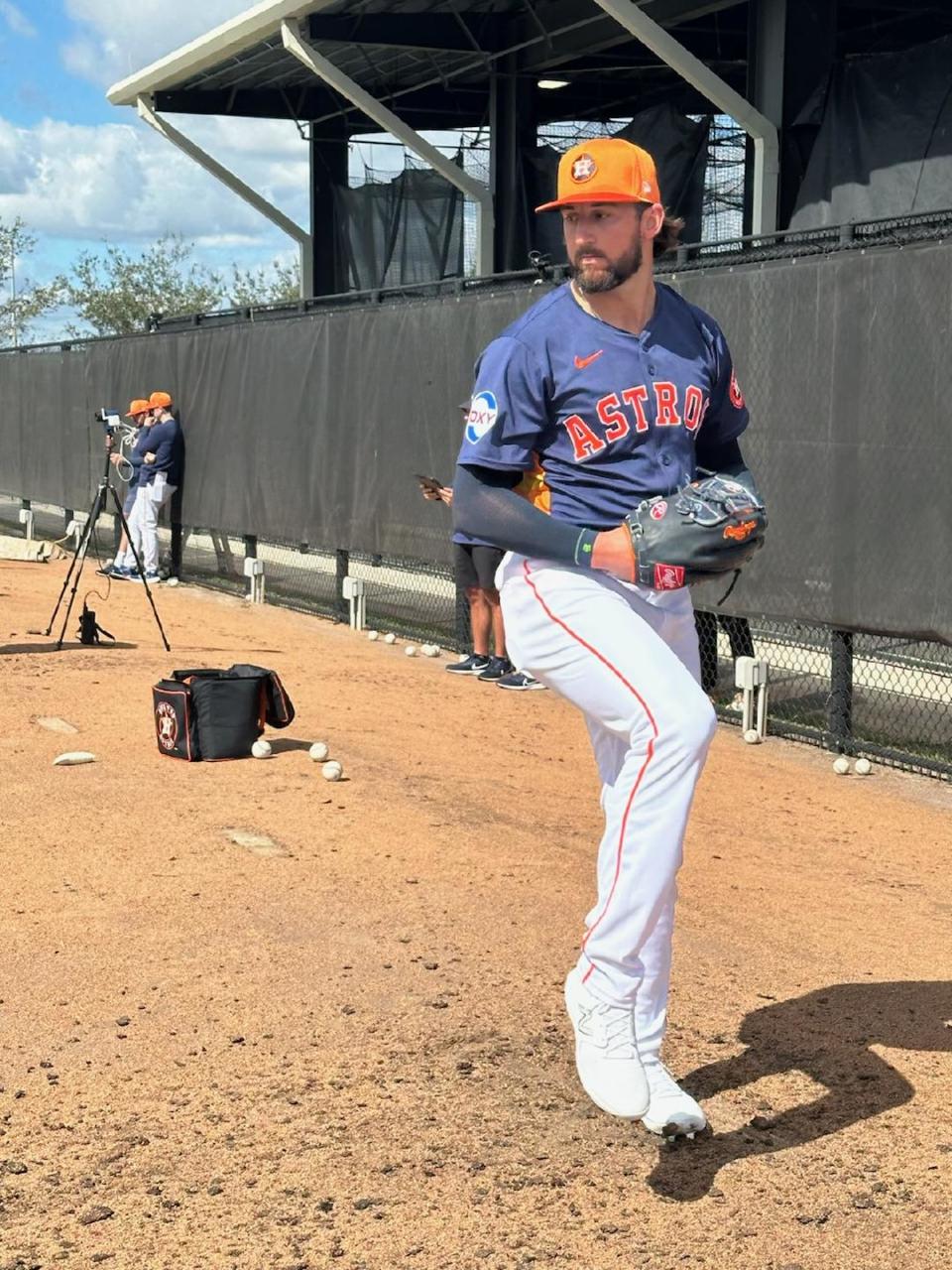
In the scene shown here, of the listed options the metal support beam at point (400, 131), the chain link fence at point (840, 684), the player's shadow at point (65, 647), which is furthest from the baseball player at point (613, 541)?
the metal support beam at point (400, 131)

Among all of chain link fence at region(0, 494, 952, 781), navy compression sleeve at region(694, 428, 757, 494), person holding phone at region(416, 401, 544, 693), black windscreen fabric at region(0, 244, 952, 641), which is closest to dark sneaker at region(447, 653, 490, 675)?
person holding phone at region(416, 401, 544, 693)

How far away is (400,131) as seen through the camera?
744 inches

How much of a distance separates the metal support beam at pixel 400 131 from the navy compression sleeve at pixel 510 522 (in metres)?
15.9

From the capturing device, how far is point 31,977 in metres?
4.74

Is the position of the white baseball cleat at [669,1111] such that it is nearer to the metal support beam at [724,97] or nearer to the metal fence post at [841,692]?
the metal fence post at [841,692]

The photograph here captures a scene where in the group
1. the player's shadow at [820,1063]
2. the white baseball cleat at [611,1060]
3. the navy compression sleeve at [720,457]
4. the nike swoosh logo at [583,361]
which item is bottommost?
the player's shadow at [820,1063]

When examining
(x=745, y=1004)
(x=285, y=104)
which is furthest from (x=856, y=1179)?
(x=285, y=104)

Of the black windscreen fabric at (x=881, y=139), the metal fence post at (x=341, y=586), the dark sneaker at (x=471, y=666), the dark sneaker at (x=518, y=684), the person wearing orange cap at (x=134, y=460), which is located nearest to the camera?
the dark sneaker at (x=518, y=684)

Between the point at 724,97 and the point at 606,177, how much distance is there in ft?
40.5

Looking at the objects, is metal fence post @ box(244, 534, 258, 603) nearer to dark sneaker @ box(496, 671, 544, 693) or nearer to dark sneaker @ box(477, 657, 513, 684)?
dark sneaker @ box(477, 657, 513, 684)

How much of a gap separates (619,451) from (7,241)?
1753 inches

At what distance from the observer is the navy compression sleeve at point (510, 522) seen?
11.3 ft

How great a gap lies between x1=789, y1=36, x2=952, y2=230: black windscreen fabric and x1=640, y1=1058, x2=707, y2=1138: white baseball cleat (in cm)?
1186

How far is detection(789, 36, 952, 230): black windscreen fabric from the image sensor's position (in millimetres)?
14172
